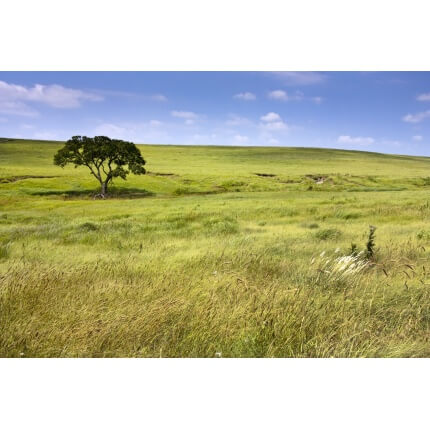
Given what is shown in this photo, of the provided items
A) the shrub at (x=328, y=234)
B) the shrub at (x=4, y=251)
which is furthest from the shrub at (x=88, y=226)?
the shrub at (x=328, y=234)

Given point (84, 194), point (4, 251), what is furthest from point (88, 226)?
point (84, 194)

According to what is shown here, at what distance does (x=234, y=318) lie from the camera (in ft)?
10.8

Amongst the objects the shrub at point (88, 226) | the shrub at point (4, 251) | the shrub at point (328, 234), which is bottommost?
the shrub at point (4, 251)

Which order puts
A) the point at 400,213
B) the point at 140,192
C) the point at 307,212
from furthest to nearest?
the point at 140,192 → the point at 307,212 → the point at 400,213

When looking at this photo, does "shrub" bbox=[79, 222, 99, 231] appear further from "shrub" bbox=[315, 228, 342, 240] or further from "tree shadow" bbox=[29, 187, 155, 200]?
"shrub" bbox=[315, 228, 342, 240]

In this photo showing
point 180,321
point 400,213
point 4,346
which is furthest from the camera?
point 400,213

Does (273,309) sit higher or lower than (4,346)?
higher

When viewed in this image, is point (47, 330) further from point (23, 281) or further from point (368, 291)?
point (368, 291)

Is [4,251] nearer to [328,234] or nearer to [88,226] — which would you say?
[88,226]

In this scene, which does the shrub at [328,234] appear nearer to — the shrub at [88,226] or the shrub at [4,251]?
the shrub at [88,226]

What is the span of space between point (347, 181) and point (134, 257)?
35.0 metres

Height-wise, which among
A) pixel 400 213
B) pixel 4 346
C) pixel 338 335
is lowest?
pixel 4 346

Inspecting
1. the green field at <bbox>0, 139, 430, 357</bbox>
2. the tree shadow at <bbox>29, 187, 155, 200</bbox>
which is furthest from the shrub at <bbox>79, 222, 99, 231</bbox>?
the tree shadow at <bbox>29, 187, 155, 200</bbox>

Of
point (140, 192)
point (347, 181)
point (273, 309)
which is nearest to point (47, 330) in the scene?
point (273, 309)
